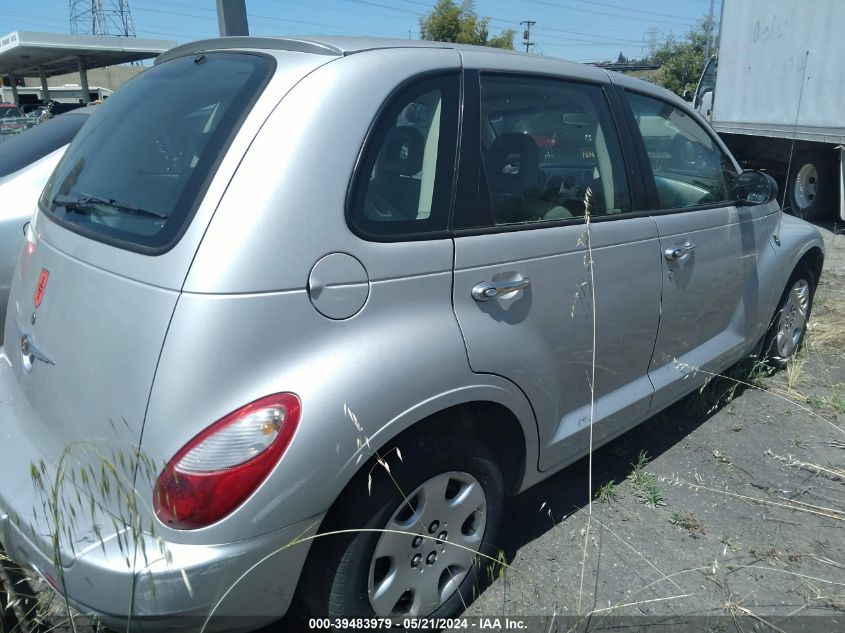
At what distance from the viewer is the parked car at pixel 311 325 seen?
172 centimetres

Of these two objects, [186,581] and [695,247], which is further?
[695,247]

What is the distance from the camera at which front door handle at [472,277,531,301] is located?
87.1 inches

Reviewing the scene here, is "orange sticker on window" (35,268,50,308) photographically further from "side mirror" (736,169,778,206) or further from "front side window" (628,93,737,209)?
"side mirror" (736,169,778,206)

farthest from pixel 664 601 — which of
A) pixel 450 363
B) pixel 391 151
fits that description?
pixel 391 151

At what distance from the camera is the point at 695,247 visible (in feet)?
10.5

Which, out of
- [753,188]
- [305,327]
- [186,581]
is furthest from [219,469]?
[753,188]

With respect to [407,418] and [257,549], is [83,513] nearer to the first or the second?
[257,549]

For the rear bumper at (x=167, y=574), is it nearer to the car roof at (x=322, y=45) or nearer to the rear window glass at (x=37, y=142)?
the car roof at (x=322, y=45)

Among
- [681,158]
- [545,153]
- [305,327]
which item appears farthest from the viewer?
[681,158]

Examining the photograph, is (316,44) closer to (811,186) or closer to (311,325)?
(311,325)

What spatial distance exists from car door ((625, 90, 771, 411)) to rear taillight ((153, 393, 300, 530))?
1.99 meters

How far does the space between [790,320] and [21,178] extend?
4.89m

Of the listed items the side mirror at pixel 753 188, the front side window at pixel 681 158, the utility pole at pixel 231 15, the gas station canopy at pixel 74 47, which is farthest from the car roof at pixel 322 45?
the gas station canopy at pixel 74 47

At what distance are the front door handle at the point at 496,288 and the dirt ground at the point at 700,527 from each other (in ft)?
3.54
